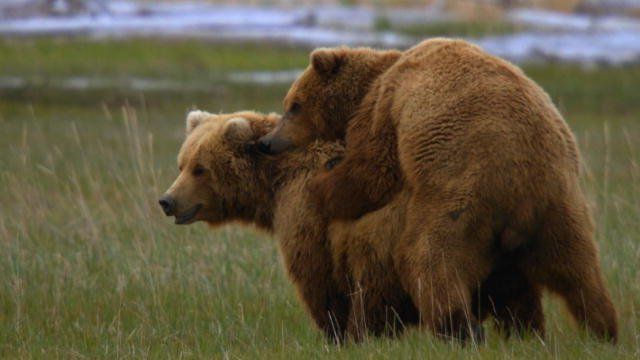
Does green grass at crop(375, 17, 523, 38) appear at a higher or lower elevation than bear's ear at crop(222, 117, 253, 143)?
lower

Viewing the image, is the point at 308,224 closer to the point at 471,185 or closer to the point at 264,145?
the point at 264,145

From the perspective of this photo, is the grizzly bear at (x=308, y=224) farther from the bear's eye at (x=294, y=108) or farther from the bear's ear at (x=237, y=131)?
the bear's eye at (x=294, y=108)

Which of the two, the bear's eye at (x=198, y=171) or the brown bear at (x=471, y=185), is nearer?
the brown bear at (x=471, y=185)

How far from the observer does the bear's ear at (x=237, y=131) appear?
7.41m

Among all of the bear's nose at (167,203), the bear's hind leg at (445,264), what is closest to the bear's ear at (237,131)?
the bear's nose at (167,203)

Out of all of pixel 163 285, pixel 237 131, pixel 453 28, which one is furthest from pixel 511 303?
pixel 453 28

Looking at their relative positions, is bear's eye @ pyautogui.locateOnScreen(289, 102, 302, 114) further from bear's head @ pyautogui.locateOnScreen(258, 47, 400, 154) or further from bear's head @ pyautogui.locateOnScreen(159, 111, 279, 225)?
bear's head @ pyautogui.locateOnScreen(159, 111, 279, 225)

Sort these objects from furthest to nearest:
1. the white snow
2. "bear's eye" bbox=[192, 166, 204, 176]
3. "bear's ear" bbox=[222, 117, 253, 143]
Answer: the white snow < "bear's eye" bbox=[192, 166, 204, 176] < "bear's ear" bbox=[222, 117, 253, 143]

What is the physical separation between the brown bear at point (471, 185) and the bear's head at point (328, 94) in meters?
0.42

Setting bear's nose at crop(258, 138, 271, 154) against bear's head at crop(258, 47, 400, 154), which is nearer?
bear's head at crop(258, 47, 400, 154)

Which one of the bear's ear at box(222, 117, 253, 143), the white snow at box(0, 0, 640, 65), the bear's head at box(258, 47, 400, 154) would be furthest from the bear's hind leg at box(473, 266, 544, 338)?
the white snow at box(0, 0, 640, 65)

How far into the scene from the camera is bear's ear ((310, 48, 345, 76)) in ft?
23.2

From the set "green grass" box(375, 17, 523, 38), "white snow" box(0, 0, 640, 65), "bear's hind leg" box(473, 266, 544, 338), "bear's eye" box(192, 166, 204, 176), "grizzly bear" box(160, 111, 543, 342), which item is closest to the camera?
"bear's hind leg" box(473, 266, 544, 338)

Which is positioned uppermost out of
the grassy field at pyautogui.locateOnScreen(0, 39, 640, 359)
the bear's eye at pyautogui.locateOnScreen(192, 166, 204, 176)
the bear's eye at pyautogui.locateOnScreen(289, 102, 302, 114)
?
the bear's eye at pyautogui.locateOnScreen(289, 102, 302, 114)
